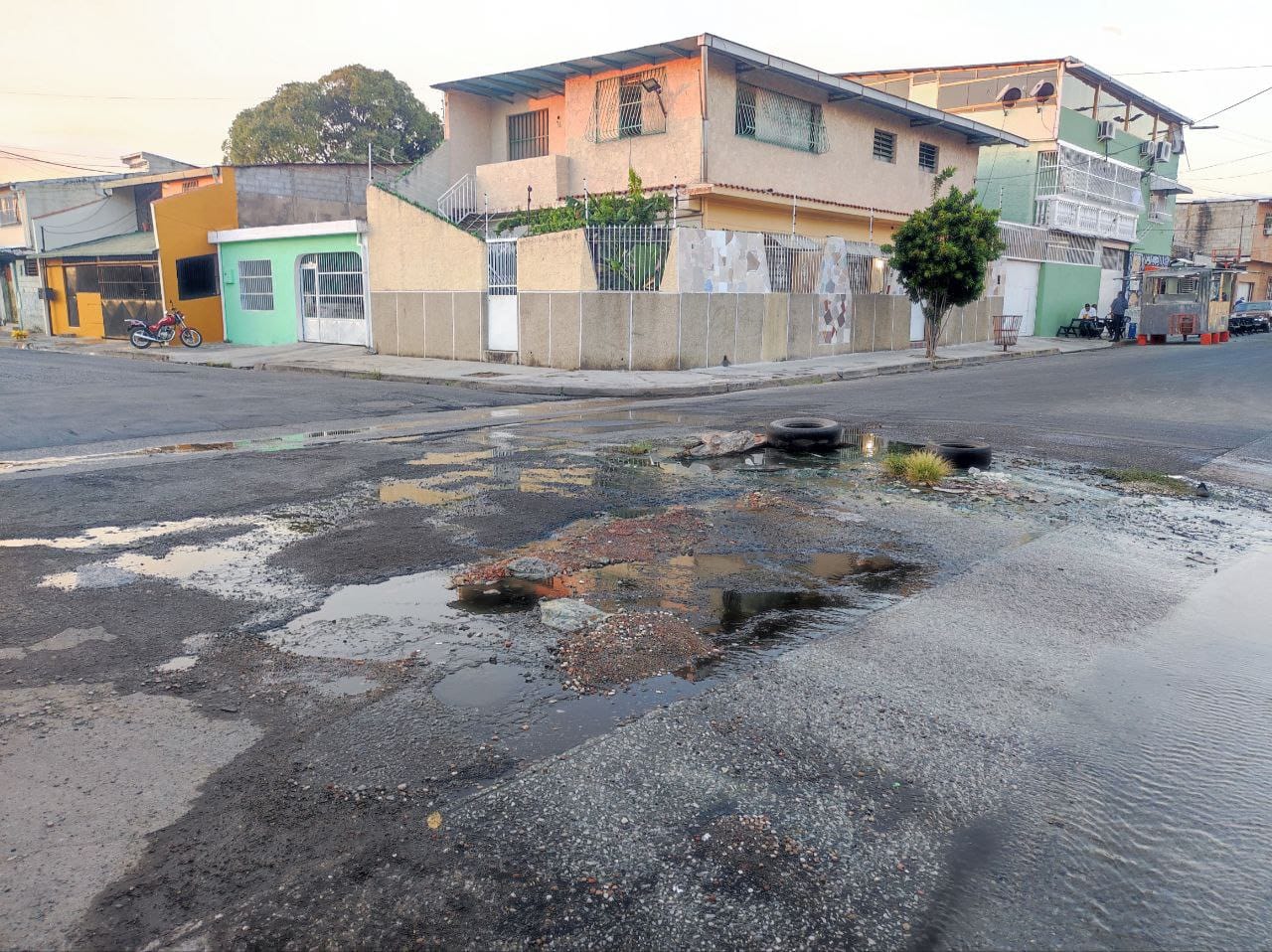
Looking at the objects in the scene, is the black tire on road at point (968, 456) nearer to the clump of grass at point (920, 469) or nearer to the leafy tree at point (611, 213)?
the clump of grass at point (920, 469)

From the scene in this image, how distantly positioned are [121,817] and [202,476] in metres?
6.14

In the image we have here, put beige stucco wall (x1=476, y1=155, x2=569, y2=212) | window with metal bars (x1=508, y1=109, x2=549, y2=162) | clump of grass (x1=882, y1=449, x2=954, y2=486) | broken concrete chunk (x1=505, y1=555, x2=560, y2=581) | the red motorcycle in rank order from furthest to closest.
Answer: the red motorcycle < window with metal bars (x1=508, y1=109, x2=549, y2=162) < beige stucco wall (x1=476, y1=155, x2=569, y2=212) < clump of grass (x1=882, y1=449, x2=954, y2=486) < broken concrete chunk (x1=505, y1=555, x2=560, y2=581)

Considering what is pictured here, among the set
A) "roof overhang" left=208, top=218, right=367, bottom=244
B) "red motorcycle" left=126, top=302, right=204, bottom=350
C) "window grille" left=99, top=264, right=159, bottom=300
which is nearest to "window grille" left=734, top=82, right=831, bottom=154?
"roof overhang" left=208, top=218, right=367, bottom=244

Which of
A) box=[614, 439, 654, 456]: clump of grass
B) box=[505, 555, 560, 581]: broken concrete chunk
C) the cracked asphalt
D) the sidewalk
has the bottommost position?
the cracked asphalt

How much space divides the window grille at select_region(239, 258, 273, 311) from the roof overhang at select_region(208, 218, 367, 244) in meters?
0.79

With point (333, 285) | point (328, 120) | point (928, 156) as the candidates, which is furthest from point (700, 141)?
point (328, 120)

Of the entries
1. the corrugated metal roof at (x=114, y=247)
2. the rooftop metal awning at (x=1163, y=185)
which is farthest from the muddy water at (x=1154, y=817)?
the rooftop metal awning at (x=1163, y=185)

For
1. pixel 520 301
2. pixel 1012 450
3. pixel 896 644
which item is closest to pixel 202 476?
pixel 896 644

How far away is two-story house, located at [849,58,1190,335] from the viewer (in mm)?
35688

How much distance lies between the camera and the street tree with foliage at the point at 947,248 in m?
Answer: 22.5

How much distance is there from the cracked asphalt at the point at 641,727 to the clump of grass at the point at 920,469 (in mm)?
435

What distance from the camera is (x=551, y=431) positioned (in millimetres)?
11883

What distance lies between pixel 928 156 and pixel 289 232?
2061 centimetres

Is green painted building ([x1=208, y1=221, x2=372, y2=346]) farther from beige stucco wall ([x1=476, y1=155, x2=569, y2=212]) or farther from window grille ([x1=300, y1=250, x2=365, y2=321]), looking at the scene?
beige stucco wall ([x1=476, y1=155, x2=569, y2=212])
